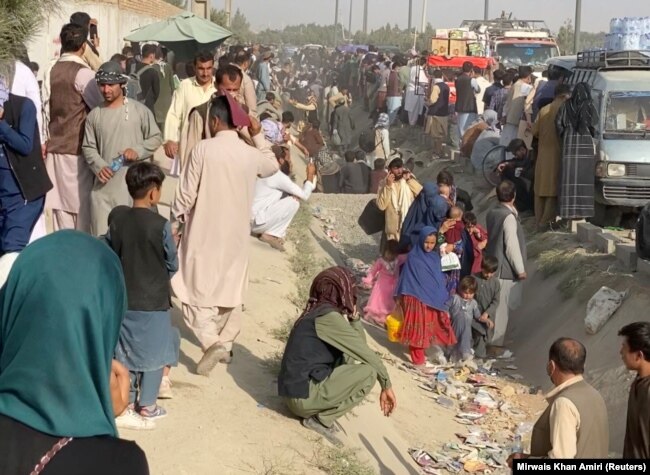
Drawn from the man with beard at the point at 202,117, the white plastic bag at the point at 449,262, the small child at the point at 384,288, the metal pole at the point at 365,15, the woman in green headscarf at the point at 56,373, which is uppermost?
the metal pole at the point at 365,15

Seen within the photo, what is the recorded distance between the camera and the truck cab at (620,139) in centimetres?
1249

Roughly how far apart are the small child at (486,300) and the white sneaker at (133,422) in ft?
16.3

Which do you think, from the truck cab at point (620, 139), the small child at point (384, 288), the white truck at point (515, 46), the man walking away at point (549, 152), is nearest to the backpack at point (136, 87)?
the small child at point (384, 288)

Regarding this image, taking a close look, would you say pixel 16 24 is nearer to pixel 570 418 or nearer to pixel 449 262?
pixel 570 418

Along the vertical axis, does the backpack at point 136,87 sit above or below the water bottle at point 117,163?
above

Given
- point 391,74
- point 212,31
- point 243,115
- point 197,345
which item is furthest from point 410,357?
point 391,74

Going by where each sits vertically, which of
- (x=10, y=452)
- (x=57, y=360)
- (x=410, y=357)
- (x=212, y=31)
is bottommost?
(x=410, y=357)

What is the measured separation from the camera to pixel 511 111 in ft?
51.9

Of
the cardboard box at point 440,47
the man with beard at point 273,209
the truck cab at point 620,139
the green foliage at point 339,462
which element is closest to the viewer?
the green foliage at point 339,462

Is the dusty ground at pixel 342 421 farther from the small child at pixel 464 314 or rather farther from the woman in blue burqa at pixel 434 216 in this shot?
the woman in blue burqa at pixel 434 216

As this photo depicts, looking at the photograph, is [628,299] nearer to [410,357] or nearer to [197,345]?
[410,357]

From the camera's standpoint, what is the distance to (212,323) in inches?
283

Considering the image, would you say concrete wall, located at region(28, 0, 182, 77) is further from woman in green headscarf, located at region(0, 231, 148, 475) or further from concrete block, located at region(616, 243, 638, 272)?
woman in green headscarf, located at region(0, 231, 148, 475)

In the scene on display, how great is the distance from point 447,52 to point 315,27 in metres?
101
